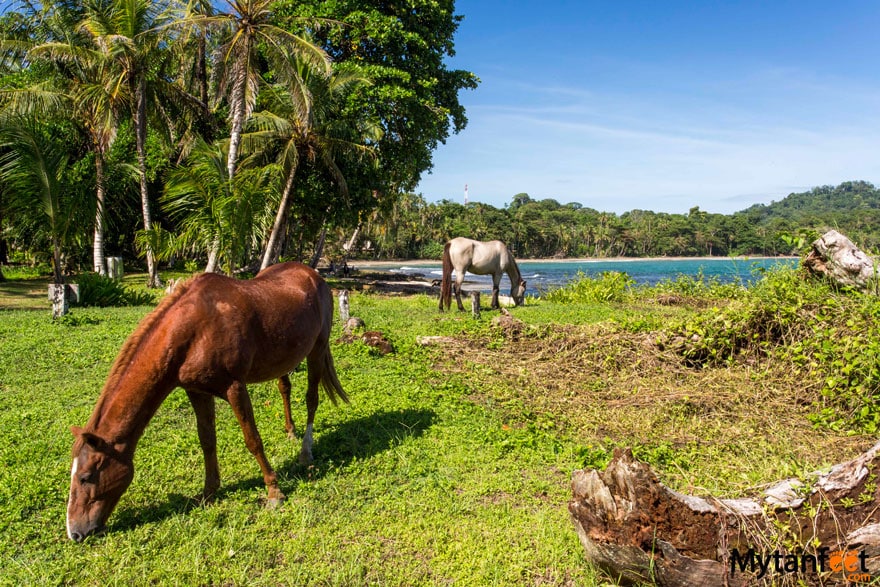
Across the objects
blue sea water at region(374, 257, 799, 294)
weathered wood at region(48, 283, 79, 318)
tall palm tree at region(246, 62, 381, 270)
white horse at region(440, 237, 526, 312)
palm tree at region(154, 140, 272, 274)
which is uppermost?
tall palm tree at region(246, 62, 381, 270)

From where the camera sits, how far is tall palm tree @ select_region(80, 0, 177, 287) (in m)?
17.5

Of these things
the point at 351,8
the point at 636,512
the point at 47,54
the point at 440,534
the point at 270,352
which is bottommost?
the point at 440,534

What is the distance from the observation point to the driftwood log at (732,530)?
3.12m

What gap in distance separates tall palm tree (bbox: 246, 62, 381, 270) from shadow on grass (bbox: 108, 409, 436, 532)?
15.0 metres

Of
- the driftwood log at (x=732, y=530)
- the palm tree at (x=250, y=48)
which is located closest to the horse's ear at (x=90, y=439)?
the driftwood log at (x=732, y=530)

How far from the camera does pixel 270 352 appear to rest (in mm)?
4758

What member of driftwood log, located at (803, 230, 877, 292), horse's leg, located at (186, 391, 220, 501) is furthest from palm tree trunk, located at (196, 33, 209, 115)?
driftwood log, located at (803, 230, 877, 292)

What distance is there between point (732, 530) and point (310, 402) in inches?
150

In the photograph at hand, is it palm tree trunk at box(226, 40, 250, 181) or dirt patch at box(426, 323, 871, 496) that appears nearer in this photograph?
dirt patch at box(426, 323, 871, 496)

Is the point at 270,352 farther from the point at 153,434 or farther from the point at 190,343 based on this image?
the point at 153,434

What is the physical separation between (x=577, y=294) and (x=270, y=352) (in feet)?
52.1

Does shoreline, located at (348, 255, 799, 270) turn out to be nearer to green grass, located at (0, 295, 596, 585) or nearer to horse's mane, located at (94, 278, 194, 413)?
green grass, located at (0, 295, 596, 585)

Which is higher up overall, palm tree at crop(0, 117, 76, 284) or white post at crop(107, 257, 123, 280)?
palm tree at crop(0, 117, 76, 284)

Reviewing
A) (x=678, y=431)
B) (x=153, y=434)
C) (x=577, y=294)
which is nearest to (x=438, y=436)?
(x=678, y=431)
